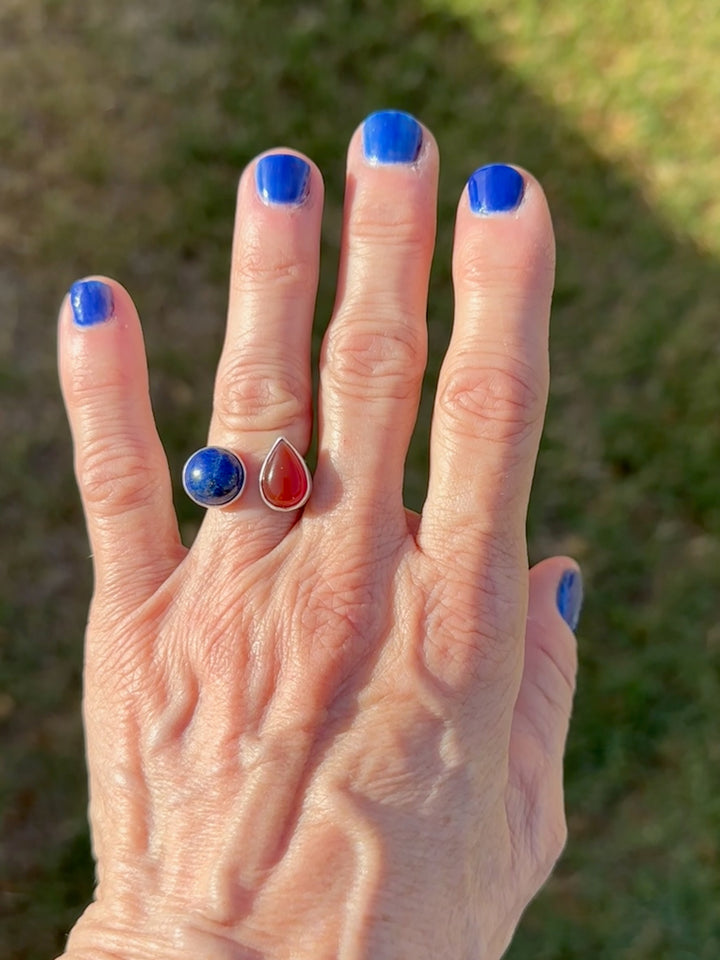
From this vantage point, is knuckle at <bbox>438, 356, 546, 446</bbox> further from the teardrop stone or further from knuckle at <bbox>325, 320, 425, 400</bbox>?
the teardrop stone

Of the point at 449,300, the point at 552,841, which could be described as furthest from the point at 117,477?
the point at 449,300

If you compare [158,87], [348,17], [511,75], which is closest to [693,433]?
[511,75]

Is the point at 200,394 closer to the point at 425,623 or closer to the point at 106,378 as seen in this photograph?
the point at 106,378

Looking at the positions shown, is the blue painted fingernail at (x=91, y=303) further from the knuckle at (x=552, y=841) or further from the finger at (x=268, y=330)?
the knuckle at (x=552, y=841)

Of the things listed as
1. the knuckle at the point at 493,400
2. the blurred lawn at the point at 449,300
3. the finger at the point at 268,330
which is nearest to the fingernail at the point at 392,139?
the finger at the point at 268,330

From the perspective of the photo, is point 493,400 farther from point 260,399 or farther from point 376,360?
point 260,399

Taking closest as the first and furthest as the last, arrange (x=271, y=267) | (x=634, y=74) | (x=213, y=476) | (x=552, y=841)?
(x=213, y=476), (x=271, y=267), (x=552, y=841), (x=634, y=74)
